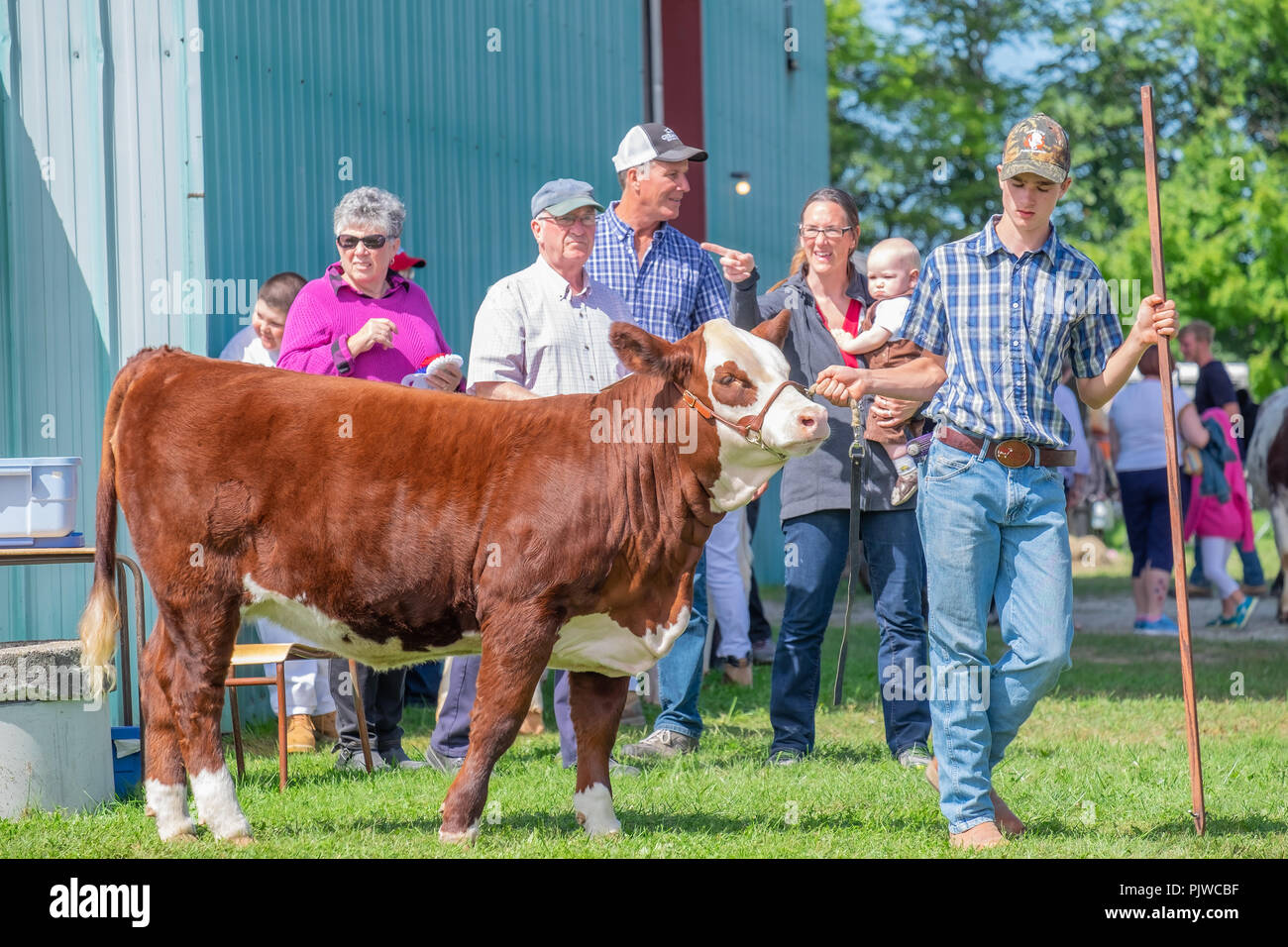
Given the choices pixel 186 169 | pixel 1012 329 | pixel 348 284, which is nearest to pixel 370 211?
pixel 348 284

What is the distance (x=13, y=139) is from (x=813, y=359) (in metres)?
Result: 4.17

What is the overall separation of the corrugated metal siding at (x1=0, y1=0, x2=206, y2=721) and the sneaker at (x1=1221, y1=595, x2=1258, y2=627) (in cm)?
887

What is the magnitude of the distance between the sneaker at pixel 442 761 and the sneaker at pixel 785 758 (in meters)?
1.38

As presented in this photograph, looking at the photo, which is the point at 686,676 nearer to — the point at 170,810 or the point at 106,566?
the point at 170,810

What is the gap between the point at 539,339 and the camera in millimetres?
6434

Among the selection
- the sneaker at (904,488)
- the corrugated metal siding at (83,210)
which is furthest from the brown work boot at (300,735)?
the sneaker at (904,488)

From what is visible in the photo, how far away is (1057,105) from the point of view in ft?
108

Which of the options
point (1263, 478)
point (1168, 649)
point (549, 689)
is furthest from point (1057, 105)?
point (549, 689)

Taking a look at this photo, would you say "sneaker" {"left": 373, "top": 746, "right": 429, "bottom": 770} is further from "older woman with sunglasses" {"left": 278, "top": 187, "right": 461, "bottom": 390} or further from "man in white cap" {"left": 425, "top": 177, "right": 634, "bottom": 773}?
"older woman with sunglasses" {"left": 278, "top": 187, "right": 461, "bottom": 390}

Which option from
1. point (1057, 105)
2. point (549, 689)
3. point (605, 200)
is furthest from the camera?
point (1057, 105)

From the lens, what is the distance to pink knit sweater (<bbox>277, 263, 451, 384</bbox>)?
6.77 meters

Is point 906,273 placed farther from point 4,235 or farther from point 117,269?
point 4,235

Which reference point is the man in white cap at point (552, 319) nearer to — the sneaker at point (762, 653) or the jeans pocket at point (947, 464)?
the jeans pocket at point (947, 464)

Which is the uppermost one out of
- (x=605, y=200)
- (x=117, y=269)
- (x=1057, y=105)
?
(x=1057, y=105)
